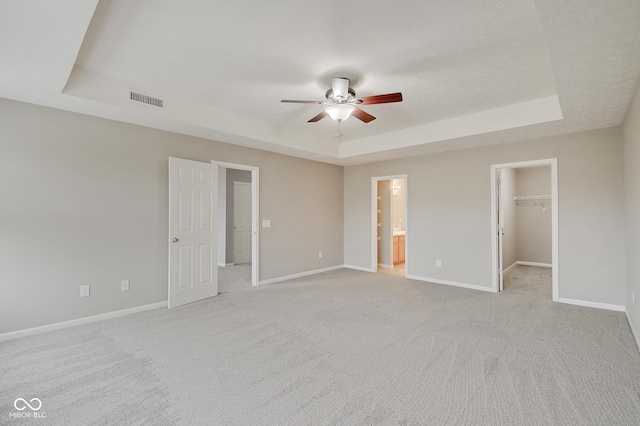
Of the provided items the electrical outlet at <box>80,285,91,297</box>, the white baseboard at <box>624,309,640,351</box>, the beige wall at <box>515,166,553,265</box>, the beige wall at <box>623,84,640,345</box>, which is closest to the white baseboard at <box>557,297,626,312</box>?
the white baseboard at <box>624,309,640,351</box>

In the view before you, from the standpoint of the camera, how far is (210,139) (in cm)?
457

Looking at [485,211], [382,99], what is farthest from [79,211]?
[485,211]

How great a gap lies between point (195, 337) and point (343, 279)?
10.4 ft

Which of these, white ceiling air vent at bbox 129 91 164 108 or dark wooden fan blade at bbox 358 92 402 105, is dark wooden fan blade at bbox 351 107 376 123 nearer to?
dark wooden fan blade at bbox 358 92 402 105

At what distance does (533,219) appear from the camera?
7.44 metres

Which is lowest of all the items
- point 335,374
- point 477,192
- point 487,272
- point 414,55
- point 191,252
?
point 335,374

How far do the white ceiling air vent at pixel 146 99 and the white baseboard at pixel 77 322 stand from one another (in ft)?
8.42

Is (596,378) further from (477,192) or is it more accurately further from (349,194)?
A: (349,194)

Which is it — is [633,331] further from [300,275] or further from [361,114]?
[300,275]

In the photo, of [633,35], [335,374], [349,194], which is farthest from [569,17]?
[349,194]

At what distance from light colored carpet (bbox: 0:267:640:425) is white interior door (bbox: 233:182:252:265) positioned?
3.76 m

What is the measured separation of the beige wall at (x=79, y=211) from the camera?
306 cm

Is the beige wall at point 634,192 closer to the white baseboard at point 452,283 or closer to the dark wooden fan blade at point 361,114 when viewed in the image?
the white baseboard at point 452,283

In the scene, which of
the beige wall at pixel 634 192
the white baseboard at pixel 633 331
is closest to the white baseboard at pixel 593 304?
the white baseboard at pixel 633 331
